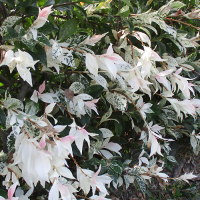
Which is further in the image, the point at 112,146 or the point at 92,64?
the point at 112,146

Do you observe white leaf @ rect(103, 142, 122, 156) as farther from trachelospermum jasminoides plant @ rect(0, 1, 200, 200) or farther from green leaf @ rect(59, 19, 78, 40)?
green leaf @ rect(59, 19, 78, 40)

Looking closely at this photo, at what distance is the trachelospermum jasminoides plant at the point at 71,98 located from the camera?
129cm

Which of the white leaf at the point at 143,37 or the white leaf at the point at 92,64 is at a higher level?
the white leaf at the point at 92,64

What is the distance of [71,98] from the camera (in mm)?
1729

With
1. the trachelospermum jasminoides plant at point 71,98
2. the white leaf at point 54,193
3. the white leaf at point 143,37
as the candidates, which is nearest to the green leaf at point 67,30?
the trachelospermum jasminoides plant at point 71,98

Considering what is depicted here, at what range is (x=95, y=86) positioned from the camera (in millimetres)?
1804

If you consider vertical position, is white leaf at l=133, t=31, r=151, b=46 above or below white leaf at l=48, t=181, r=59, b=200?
above

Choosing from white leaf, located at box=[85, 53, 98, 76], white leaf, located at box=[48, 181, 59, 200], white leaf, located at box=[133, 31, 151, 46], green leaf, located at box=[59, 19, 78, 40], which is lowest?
white leaf, located at box=[48, 181, 59, 200]

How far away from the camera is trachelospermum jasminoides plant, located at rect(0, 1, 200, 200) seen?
129 cm

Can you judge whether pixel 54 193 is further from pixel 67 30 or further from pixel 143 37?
pixel 143 37

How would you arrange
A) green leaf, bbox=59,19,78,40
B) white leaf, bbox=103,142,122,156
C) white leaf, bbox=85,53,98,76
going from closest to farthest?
white leaf, bbox=85,53,98,76, green leaf, bbox=59,19,78,40, white leaf, bbox=103,142,122,156

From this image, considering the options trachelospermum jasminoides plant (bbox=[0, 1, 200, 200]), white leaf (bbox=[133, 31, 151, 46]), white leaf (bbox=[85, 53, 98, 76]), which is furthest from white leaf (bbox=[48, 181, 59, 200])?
white leaf (bbox=[133, 31, 151, 46])

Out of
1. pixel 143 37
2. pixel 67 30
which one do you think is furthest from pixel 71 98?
pixel 143 37

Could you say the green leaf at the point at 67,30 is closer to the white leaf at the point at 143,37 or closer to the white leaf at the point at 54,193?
the white leaf at the point at 143,37
